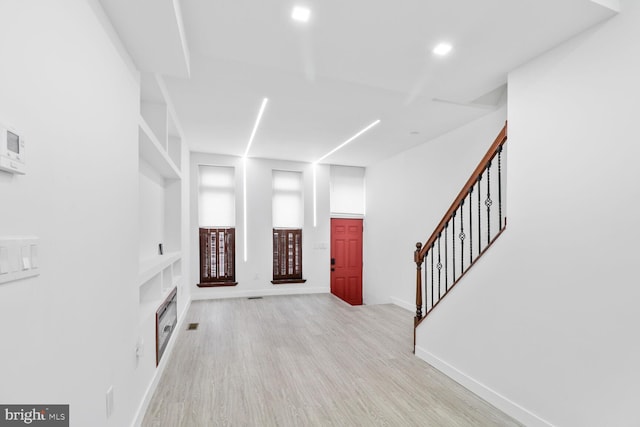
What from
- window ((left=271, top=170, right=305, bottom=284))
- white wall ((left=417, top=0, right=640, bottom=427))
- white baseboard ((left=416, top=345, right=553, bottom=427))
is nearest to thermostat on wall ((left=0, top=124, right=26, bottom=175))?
white wall ((left=417, top=0, right=640, bottom=427))

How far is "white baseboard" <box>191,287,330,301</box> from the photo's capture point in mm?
6102

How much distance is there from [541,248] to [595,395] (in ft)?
3.20

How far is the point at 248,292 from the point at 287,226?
1.66 m

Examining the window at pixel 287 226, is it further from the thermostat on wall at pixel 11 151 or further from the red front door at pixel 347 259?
the thermostat on wall at pixel 11 151

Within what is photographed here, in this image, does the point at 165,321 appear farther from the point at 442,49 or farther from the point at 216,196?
the point at 442,49

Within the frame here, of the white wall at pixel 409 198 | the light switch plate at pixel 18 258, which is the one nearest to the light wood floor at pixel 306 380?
the white wall at pixel 409 198

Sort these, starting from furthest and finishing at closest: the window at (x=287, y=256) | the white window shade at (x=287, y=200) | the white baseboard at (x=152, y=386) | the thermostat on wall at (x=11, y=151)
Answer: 1. the white window shade at (x=287, y=200)
2. the window at (x=287, y=256)
3. the white baseboard at (x=152, y=386)
4. the thermostat on wall at (x=11, y=151)

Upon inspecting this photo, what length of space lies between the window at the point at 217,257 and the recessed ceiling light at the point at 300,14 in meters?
5.00

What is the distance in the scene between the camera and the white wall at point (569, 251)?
1.84m

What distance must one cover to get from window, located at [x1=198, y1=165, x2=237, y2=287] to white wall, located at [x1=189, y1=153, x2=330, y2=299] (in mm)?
124

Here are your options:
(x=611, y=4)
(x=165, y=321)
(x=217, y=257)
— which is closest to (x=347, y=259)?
(x=217, y=257)

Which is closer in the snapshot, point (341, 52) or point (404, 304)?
point (341, 52)

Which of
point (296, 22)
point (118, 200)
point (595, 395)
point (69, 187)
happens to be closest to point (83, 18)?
point (69, 187)

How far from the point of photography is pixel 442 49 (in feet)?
7.79
